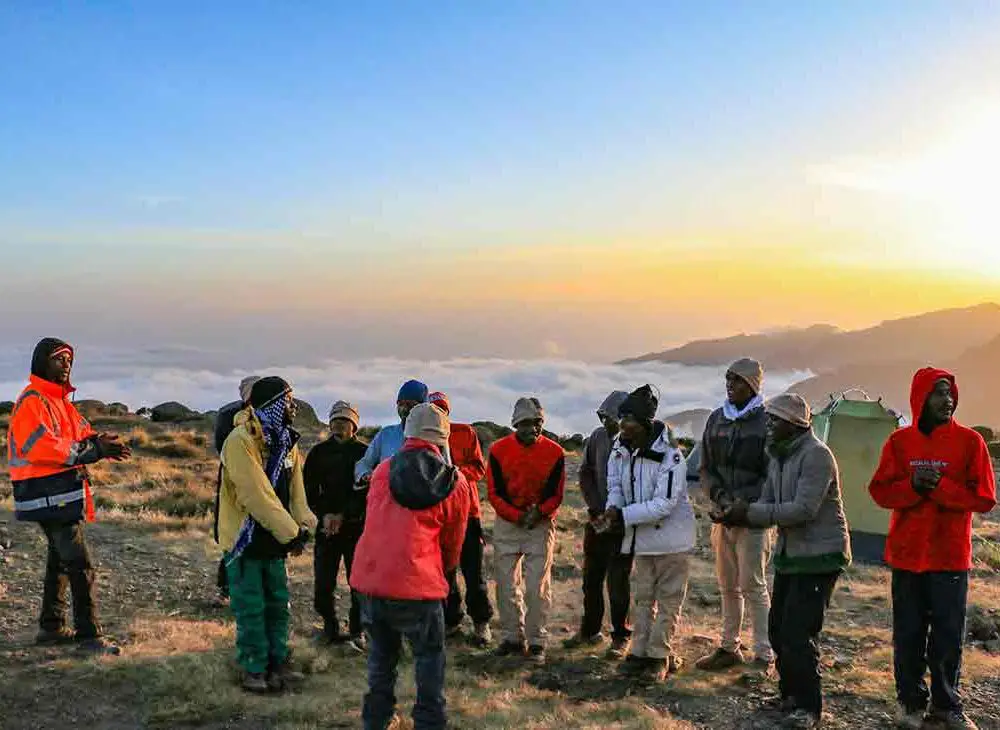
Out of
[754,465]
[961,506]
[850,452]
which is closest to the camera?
[961,506]

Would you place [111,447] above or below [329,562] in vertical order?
above

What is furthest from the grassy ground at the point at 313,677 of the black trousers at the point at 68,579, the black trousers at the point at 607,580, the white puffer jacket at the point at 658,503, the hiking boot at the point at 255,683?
the white puffer jacket at the point at 658,503

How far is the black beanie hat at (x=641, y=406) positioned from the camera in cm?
611

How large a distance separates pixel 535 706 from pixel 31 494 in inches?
139

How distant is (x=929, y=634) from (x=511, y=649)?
2864mm

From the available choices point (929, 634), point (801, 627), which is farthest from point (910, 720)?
point (801, 627)

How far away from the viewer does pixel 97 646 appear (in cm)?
635

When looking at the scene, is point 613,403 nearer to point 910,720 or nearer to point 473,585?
point 473,585

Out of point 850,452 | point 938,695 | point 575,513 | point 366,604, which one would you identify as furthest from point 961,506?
point 575,513

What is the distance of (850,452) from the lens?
1190 cm

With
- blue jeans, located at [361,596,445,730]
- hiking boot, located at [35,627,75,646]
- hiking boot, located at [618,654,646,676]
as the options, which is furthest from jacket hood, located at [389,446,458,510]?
hiking boot, located at [35,627,75,646]

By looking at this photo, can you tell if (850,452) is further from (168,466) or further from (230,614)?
(168,466)

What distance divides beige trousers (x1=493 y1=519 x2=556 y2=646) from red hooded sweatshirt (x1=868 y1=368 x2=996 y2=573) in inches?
95.0

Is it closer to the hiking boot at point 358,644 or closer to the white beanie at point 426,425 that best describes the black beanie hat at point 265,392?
the white beanie at point 426,425
